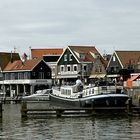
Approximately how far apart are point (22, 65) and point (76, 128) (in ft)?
265

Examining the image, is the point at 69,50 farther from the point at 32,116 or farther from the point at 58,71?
the point at 32,116

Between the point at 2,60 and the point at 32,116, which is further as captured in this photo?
the point at 2,60

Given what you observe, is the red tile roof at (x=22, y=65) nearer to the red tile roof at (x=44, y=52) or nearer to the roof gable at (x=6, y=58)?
the roof gable at (x=6, y=58)

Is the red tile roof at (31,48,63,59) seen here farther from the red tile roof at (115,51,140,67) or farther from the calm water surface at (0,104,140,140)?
the calm water surface at (0,104,140,140)

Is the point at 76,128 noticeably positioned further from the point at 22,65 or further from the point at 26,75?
the point at 22,65

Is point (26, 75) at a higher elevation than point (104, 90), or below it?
higher

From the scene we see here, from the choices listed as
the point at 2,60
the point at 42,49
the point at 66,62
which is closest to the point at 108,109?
the point at 66,62

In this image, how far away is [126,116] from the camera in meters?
52.0

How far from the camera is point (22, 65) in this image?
122m

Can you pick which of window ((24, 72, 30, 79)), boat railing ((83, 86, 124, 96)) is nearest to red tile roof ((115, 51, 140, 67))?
window ((24, 72, 30, 79))

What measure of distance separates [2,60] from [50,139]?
97360mm

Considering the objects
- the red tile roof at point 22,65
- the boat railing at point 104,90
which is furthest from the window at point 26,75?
the boat railing at point 104,90

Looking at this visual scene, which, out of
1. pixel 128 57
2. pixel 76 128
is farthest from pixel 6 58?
pixel 76 128

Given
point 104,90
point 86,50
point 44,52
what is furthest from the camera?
point 44,52
